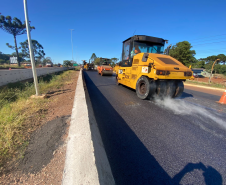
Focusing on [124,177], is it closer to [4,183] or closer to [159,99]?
[4,183]

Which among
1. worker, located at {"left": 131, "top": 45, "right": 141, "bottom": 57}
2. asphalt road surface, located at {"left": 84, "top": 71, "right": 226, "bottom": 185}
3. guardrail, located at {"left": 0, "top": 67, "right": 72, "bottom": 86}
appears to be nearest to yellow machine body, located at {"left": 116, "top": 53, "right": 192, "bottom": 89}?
worker, located at {"left": 131, "top": 45, "right": 141, "bottom": 57}

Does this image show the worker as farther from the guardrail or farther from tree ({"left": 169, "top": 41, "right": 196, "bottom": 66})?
tree ({"left": 169, "top": 41, "right": 196, "bottom": 66})

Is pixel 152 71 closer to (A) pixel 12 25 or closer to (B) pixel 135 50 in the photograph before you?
(B) pixel 135 50

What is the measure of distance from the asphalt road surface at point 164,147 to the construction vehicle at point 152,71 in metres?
1.42

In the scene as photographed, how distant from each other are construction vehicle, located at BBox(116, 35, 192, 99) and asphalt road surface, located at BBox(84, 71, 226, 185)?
1425 millimetres

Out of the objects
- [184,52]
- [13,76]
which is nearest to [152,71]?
[13,76]

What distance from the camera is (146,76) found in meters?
4.79

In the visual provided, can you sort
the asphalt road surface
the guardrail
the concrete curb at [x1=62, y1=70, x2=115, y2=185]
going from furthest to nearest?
the guardrail, the asphalt road surface, the concrete curb at [x1=62, y1=70, x2=115, y2=185]

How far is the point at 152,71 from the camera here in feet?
13.8

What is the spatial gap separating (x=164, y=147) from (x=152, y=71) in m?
2.85

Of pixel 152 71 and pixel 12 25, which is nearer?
pixel 152 71

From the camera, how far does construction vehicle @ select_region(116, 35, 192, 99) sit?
4.15m

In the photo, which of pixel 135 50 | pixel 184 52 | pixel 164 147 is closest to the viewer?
pixel 164 147

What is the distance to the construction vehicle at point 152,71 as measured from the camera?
4151 mm
